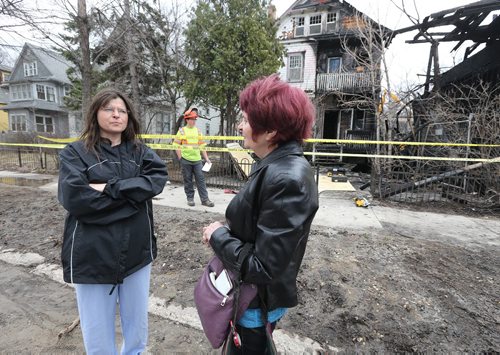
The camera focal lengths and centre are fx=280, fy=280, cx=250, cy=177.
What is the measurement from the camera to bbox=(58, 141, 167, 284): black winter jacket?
1.63 meters

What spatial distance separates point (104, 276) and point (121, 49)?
11.4 metres

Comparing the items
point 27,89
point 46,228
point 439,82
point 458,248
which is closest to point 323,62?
point 439,82

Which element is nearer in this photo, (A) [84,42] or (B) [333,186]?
(B) [333,186]

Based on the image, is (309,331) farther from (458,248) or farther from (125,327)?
(458,248)

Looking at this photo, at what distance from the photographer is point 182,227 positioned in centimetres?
466

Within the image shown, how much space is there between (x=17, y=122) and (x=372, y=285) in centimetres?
3872

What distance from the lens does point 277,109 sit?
49.3 inches

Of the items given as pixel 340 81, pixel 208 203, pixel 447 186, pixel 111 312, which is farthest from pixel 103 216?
pixel 340 81

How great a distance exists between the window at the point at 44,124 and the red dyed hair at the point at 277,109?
1398 inches

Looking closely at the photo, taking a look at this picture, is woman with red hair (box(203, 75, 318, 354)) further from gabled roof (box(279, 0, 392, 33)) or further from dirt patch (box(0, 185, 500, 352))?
gabled roof (box(279, 0, 392, 33))

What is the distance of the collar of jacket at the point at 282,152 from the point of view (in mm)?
1295

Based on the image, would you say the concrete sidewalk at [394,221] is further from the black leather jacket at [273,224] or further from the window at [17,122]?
the window at [17,122]

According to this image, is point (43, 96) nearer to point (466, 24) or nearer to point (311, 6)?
point (311, 6)

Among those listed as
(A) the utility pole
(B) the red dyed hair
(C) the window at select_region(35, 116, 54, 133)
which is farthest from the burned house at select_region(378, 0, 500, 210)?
(C) the window at select_region(35, 116, 54, 133)
